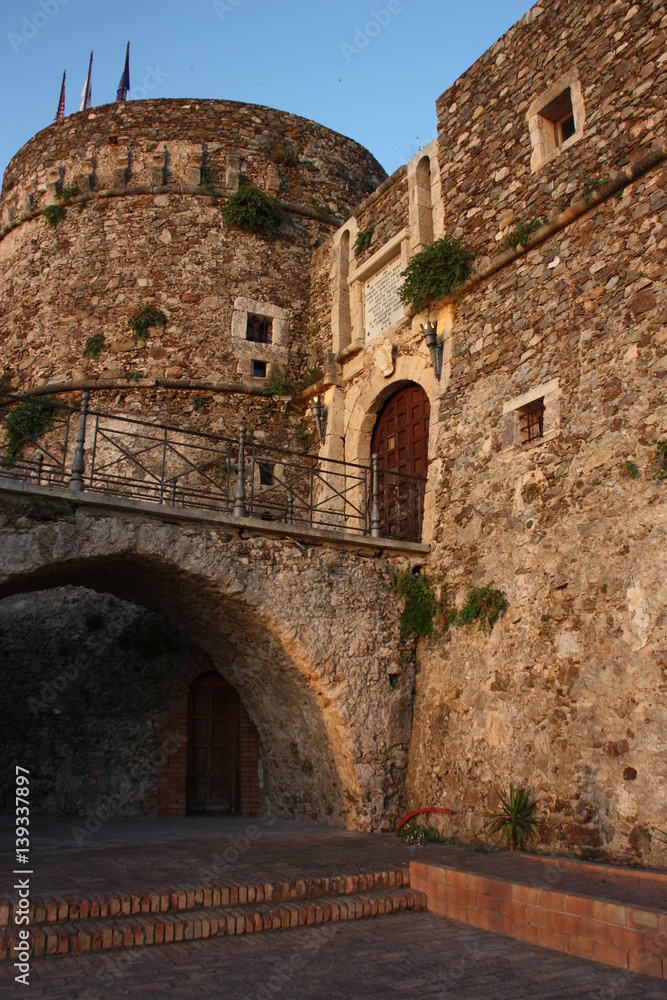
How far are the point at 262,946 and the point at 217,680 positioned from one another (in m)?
6.16

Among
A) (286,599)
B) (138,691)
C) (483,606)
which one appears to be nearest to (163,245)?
(138,691)

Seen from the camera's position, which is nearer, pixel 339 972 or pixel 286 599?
pixel 339 972

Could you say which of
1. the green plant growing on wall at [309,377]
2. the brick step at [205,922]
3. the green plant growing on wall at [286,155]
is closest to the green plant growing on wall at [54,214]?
the green plant growing on wall at [286,155]

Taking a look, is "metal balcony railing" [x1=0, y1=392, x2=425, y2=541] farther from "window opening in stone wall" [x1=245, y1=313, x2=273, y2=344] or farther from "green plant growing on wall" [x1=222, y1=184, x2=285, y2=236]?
"green plant growing on wall" [x1=222, y1=184, x2=285, y2=236]

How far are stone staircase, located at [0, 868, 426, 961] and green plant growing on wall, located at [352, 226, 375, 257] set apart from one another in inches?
333

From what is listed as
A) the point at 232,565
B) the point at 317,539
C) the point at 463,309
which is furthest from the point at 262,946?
the point at 463,309

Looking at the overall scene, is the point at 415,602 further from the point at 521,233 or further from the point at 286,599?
the point at 521,233

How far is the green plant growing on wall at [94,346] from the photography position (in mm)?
11789

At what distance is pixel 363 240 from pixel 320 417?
2603 millimetres

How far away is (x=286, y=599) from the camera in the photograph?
312 inches

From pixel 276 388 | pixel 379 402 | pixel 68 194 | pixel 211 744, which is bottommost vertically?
pixel 211 744

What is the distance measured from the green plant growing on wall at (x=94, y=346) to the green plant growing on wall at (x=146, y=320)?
0.50 meters

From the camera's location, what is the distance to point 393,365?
10.2m

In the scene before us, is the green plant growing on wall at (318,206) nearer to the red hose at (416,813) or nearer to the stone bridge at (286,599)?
the stone bridge at (286,599)
